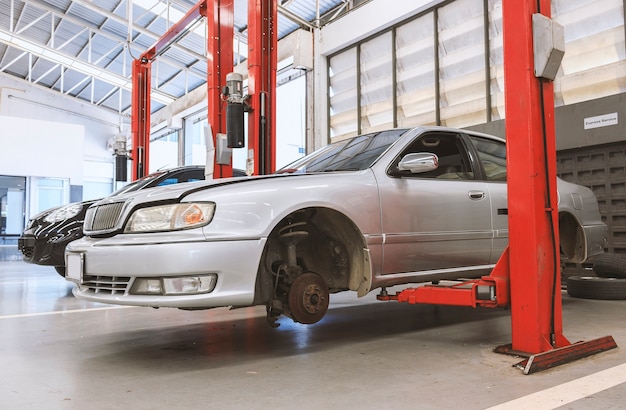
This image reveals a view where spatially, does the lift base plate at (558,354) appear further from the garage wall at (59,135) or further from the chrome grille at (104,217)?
the garage wall at (59,135)

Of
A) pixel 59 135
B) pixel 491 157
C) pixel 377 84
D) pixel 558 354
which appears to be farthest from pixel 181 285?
pixel 59 135

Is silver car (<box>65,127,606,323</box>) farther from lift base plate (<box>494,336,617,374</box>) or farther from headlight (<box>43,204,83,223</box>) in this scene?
headlight (<box>43,204,83,223</box>)

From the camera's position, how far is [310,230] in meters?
2.92

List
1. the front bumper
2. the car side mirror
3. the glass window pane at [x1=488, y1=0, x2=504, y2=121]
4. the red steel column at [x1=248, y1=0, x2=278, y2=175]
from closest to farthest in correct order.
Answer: the front bumper < the car side mirror < the red steel column at [x1=248, y1=0, x2=278, y2=175] < the glass window pane at [x1=488, y1=0, x2=504, y2=121]

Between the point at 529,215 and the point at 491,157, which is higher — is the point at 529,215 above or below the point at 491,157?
below

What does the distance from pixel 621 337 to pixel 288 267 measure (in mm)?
2030

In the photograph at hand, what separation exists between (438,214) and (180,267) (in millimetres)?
1625

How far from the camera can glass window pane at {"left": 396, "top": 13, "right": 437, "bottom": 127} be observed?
7.84 m

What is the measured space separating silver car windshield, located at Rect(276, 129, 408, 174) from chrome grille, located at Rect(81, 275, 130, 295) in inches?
51.9

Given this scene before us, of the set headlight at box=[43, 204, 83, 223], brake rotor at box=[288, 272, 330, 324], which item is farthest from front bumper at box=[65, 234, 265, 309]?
headlight at box=[43, 204, 83, 223]

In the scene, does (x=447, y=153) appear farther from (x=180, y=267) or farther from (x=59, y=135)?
(x=59, y=135)

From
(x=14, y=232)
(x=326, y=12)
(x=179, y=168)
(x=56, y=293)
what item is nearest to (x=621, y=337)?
(x=179, y=168)

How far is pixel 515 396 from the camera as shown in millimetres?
1921

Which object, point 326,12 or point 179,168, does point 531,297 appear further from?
point 326,12
